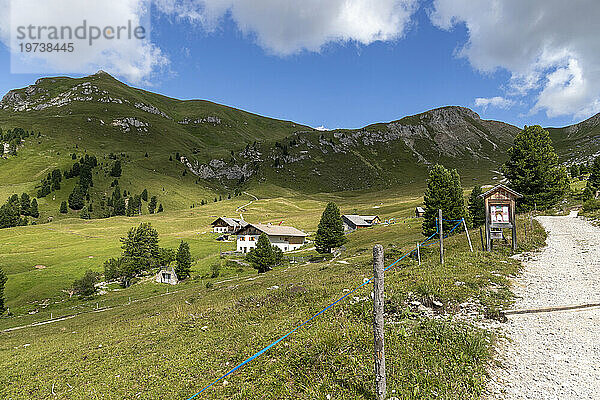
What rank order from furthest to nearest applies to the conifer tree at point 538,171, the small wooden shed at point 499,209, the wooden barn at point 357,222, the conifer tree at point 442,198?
the wooden barn at point 357,222, the conifer tree at point 442,198, the conifer tree at point 538,171, the small wooden shed at point 499,209

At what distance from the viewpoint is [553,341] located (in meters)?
10.1

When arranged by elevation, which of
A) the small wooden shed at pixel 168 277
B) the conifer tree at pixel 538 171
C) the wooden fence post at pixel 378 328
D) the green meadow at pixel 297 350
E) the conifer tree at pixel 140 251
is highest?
the conifer tree at pixel 538 171

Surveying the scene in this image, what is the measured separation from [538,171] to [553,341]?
1847 inches

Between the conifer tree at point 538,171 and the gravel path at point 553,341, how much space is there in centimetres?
3312

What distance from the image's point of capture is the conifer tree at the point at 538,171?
46500mm

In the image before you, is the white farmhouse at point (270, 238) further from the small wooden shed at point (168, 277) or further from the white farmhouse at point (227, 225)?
the small wooden shed at point (168, 277)

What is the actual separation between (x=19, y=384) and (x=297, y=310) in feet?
45.9

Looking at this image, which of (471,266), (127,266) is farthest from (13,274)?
(471,266)

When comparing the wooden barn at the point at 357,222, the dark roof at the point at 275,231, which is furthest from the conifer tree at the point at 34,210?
the wooden barn at the point at 357,222

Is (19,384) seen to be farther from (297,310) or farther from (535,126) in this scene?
(535,126)

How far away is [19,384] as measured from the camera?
1494 centimetres

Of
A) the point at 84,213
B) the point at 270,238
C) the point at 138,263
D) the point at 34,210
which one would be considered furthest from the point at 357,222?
the point at 34,210

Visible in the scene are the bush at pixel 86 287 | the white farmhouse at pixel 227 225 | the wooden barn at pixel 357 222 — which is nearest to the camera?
the bush at pixel 86 287

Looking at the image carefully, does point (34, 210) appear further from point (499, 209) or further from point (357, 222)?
point (499, 209)
